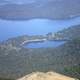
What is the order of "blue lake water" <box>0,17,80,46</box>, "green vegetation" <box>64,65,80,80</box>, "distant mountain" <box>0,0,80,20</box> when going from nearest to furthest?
1. "green vegetation" <box>64,65,80,80</box>
2. "blue lake water" <box>0,17,80,46</box>
3. "distant mountain" <box>0,0,80,20</box>

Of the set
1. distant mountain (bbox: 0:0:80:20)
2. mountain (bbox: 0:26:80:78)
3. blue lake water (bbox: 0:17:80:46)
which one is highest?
distant mountain (bbox: 0:0:80:20)

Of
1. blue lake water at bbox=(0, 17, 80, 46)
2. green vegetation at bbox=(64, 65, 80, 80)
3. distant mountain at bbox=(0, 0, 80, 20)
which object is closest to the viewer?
green vegetation at bbox=(64, 65, 80, 80)

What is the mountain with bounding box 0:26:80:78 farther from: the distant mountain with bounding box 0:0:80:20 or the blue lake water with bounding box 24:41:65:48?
the distant mountain with bounding box 0:0:80:20

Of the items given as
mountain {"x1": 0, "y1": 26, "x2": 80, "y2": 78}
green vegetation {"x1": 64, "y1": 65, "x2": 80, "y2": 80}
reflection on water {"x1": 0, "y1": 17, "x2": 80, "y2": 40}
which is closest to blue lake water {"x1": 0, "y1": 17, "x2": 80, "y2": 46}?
reflection on water {"x1": 0, "y1": 17, "x2": 80, "y2": 40}

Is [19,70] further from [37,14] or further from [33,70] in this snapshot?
[37,14]

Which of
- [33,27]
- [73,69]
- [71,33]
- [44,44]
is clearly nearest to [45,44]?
[44,44]

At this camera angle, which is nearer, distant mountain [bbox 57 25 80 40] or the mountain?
the mountain
